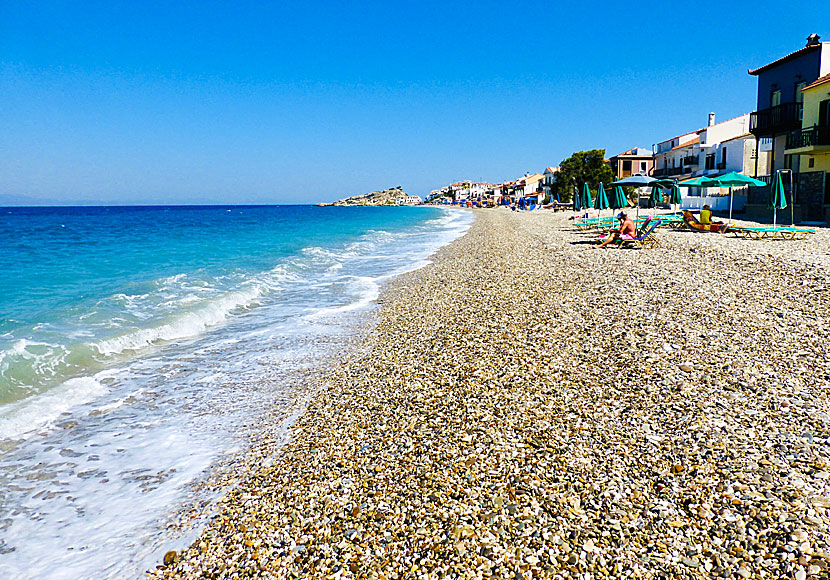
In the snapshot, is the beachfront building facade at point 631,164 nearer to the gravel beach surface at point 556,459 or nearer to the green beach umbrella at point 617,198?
the green beach umbrella at point 617,198

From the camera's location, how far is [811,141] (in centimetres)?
2491

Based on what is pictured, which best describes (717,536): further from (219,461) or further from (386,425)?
(219,461)

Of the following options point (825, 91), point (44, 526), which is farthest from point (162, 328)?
point (825, 91)

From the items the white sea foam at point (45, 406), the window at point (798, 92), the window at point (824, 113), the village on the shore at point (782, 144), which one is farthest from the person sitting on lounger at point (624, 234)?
the window at point (798, 92)

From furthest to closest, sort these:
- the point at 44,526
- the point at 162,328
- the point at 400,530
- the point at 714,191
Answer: the point at 714,191 → the point at 162,328 → the point at 44,526 → the point at 400,530

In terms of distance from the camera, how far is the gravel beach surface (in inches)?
122

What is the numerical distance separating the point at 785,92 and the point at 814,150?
879 centimetres

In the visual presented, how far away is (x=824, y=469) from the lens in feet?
12.2

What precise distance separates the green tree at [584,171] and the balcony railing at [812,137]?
98.7ft

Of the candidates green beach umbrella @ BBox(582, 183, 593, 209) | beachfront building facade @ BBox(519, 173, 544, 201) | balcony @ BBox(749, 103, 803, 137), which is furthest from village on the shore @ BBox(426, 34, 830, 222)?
beachfront building facade @ BBox(519, 173, 544, 201)

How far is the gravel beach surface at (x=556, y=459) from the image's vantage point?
10.2 feet

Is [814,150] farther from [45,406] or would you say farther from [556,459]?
[45,406]

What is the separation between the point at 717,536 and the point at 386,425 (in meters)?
2.77

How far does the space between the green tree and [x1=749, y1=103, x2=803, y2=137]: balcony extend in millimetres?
24396
